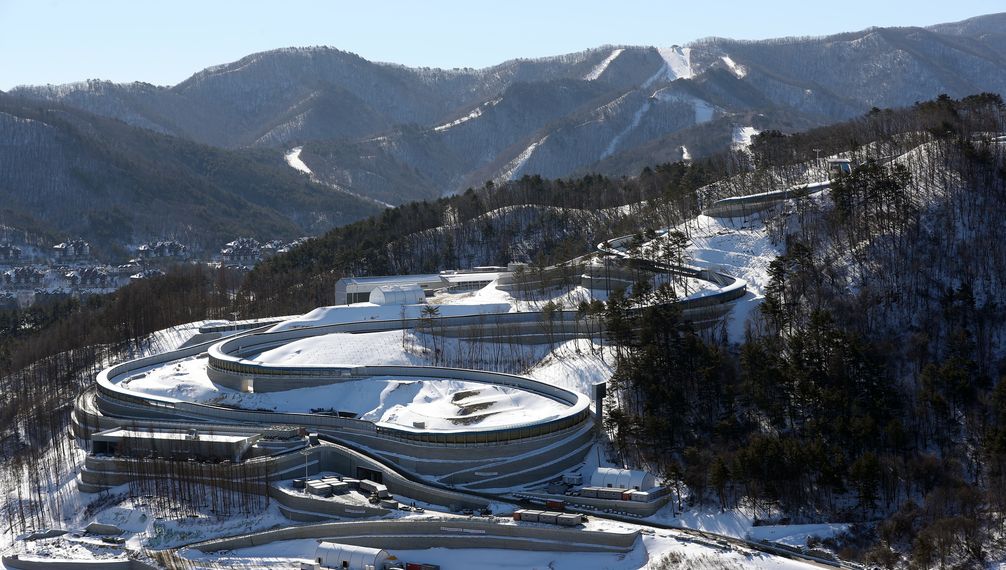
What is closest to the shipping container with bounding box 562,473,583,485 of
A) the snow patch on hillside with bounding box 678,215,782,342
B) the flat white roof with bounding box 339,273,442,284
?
the snow patch on hillside with bounding box 678,215,782,342

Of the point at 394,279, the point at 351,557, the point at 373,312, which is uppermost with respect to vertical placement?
the point at 394,279

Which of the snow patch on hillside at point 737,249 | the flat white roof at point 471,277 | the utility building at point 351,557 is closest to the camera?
the utility building at point 351,557

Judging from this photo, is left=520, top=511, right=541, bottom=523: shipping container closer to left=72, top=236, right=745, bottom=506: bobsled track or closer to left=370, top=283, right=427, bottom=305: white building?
left=72, top=236, right=745, bottom=506: bobsled track

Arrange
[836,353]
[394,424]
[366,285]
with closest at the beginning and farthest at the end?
[836,353]
[394,424]
[366,285]

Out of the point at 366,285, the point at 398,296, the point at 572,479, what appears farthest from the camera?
the point at 366,285

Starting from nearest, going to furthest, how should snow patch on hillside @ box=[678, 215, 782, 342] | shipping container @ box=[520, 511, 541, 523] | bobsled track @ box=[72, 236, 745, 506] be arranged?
shipping container @ box=[520, 511, 541, 523] < bobsled track @ box=[72, 236, 745, 506] < snow patch on hillside @ box=[678, 215, 782, 342]

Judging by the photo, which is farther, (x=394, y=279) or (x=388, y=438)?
(x=394, y=279)

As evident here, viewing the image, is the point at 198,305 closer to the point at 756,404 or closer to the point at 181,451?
the point at 181,451

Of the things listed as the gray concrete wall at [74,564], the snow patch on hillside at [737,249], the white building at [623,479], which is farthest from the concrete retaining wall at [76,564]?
the snow patch on hillside at [737,249]

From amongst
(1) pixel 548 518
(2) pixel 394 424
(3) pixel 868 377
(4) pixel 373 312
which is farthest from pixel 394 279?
(1) pixel 548 518

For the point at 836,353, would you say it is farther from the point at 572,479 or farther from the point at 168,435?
the point at 168,435

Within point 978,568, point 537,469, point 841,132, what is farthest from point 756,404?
point 841,132

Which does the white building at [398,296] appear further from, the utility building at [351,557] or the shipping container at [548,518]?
the utility building at [351,557]
